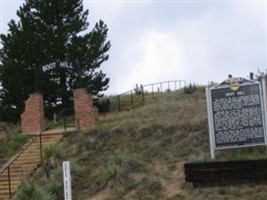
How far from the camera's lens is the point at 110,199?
17.2 m

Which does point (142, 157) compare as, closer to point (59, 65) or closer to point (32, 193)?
point (32, 193)

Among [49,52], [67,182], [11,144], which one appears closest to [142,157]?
[67,182]

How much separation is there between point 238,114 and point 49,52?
17.9m

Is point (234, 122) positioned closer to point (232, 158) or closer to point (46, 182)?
point (232, 158)

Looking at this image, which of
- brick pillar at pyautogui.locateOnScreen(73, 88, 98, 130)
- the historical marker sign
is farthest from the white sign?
brick pillar at pyautogui.locateOnScreen(73, 88, 98, 130)

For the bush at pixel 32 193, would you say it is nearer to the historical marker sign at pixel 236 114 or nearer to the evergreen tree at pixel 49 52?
the historical marker sign at pixel 236 114

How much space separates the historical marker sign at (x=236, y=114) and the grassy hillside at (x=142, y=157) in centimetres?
48

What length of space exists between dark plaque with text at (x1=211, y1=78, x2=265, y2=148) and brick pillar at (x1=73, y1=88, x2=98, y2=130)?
9434mm

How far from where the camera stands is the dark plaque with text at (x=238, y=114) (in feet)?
58.6

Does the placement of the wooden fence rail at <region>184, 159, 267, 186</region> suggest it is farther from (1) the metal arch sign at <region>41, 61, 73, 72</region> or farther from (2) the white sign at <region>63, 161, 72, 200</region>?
(1) the metal arch sign at <region>41, 61, 73, 72</region>

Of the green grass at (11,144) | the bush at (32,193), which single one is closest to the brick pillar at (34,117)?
the green grass at (11,144)

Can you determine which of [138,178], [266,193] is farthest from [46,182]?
[266,193]

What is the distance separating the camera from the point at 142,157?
802 inches

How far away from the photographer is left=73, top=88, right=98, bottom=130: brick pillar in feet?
88.2
